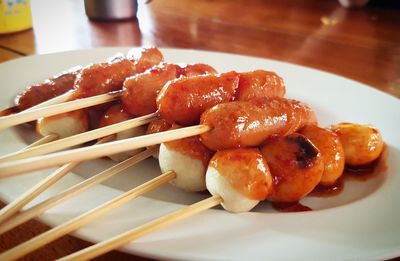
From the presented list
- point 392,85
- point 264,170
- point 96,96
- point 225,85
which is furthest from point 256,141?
point 392,85

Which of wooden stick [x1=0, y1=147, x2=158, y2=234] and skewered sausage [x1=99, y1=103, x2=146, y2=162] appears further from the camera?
skewered sausage [x1=99, y1=103, x2=146, y2=162]

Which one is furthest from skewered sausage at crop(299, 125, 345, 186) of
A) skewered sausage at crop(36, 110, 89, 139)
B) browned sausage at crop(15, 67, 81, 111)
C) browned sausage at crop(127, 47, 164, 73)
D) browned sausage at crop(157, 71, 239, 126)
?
browned sausage at crop(15, 67, 81, 111)

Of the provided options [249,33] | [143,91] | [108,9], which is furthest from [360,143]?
[108,9]

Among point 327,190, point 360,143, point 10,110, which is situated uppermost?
point 10,110

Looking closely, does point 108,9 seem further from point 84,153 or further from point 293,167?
point 84,153

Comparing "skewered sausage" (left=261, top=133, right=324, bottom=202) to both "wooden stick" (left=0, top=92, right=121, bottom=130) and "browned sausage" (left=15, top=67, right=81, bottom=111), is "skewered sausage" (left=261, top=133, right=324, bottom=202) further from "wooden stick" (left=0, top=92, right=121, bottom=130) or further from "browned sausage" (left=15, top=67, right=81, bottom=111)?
"browned sausage" (left=15, top=67, right=81, bottom=111)

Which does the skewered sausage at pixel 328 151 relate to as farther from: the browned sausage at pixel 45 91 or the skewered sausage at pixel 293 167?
the browned sausage at pixel 45 91

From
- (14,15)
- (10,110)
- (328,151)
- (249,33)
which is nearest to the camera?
(328,151)
